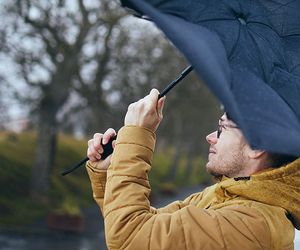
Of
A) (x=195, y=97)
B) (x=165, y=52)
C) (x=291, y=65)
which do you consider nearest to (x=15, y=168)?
(x=165, y=52)

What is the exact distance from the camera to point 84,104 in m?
23.6

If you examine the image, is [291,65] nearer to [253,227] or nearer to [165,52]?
[253,227]

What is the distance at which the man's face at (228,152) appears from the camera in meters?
2.46

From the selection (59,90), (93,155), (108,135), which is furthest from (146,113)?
(59,90)

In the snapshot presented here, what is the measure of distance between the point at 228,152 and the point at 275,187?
26cm

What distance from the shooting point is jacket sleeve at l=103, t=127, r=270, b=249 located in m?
2.16

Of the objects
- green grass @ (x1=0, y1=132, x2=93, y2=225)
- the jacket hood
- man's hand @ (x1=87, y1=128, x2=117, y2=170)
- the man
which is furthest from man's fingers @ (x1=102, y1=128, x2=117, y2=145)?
green grass @ (x1=0, y1=132, x2=93, y2=225)

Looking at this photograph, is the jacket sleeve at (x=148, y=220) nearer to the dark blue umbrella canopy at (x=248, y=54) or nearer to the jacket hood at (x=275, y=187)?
the jacket hood at (x=275, y=187)

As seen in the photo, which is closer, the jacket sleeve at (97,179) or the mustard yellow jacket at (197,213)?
the mustard yellow jacket at (197,213)

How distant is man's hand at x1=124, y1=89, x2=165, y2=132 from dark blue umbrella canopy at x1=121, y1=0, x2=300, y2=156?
36 centimetres

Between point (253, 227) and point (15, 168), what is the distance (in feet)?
66.9

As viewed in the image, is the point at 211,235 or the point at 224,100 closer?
the point at 224,100

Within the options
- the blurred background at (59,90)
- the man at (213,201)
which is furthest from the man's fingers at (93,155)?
the blurred background at (59,90)

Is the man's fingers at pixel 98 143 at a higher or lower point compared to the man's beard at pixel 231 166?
lower
